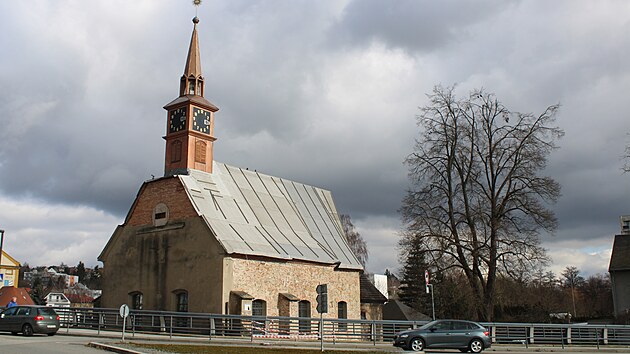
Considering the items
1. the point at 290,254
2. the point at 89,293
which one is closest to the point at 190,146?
the point at 290,254

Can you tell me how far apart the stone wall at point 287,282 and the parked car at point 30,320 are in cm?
836

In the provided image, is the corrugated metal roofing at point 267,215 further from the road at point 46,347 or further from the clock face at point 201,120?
the road at point 46,347

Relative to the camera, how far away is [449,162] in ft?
115

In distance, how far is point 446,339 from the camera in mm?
23453

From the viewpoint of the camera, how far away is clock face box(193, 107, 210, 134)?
37.5 meters

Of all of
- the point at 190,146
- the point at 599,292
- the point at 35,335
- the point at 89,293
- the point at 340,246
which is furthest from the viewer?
the point at 89,293

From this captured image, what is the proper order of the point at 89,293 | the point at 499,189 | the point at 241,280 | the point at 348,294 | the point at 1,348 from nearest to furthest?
the point at 1,348 → the point at 241,280 → the point at 499,189 → the point at 348,294 → the point at 89,293

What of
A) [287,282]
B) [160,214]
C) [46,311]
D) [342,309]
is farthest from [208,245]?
[342,309]

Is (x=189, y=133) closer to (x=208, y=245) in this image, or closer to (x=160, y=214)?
(x=160, y=214)

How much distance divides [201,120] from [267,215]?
7478mm

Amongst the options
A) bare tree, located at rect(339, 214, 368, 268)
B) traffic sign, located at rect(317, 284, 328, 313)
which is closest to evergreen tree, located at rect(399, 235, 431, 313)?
bare tree, located at rect(339, 214, 368, 268)

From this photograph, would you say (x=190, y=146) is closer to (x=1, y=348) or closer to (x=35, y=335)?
(x=35, y=335)

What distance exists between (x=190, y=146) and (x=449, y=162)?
15532 mm

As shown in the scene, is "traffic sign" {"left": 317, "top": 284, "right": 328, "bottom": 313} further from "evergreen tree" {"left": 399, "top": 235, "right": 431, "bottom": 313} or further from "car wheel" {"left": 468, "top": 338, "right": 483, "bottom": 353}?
"evergreen tree" {"left": 399, "top": 235, "right": 431, "bottom": 313}
